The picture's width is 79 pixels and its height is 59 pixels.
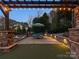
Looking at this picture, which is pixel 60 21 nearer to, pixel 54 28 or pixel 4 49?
pixel 54 28

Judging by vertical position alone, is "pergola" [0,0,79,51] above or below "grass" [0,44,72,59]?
above

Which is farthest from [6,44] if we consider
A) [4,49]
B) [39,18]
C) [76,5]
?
[39,18]

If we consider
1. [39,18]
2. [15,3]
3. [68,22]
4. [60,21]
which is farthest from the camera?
[39,18]

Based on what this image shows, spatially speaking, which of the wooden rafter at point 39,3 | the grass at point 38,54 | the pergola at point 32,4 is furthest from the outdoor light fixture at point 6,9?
the grass at point 38,54

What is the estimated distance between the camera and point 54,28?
186 feet

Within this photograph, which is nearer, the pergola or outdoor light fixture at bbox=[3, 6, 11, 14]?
outdoor light fixture at bbox=[3, 6, 11, 14]

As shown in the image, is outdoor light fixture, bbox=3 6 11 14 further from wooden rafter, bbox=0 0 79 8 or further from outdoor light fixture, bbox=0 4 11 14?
wooden rafter, bbox=0 0 79 8

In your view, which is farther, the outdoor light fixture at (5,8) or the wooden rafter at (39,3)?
the wooden rafter at (39,3)

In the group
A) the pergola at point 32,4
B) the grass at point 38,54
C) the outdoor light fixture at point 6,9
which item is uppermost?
the pergola at point 32,4

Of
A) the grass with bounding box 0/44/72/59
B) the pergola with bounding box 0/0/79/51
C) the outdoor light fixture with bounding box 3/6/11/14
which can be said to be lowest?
the grass with bounding box 0/44/72/59

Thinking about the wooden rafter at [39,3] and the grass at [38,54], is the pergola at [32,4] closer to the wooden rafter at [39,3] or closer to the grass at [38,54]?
the wooden rafter at [39,3]

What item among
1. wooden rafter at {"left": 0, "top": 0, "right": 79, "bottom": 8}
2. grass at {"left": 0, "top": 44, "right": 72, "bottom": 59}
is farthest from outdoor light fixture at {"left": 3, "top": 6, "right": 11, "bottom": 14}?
grass at {"left": 0, "top": 44, "right": 72, "bottom": 59}

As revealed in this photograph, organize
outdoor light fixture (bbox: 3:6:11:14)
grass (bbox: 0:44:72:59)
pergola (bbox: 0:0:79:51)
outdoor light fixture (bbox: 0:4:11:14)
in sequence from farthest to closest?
1. pergola (bbox: 0:0:79:51)
2. outdoor light fixture (bbox: 3:6:11:14)
3. outdoor light fixture (bbox: 0:4:11:14)
4. grass (bbox: 0:44:72:59)

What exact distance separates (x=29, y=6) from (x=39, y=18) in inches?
1915
